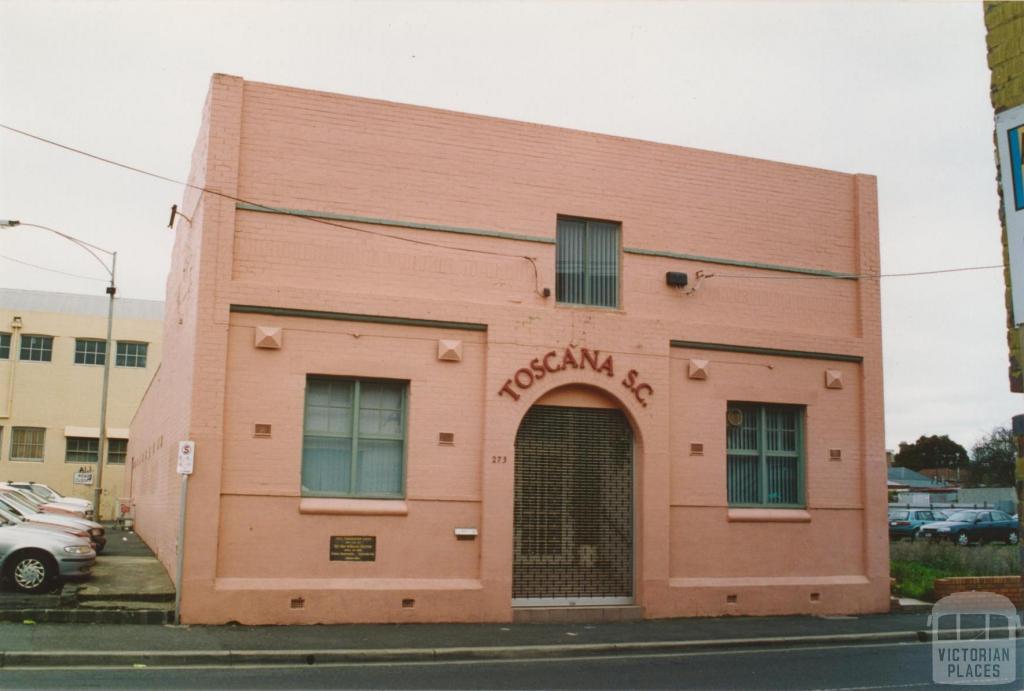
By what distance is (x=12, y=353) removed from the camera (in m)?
46.5

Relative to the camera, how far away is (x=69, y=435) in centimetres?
4634

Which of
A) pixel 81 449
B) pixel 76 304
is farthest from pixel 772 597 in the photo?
pixel 76 304

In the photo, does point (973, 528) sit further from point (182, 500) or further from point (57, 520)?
point (182, 500)

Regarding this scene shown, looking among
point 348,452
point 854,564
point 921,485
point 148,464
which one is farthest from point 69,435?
point 921,485

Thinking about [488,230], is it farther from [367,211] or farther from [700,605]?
[700,605]

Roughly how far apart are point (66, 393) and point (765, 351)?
39.0m

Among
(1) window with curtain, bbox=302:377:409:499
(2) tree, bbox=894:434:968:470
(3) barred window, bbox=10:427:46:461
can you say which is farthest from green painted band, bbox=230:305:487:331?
(2) tree, bbox=894:434:968:470

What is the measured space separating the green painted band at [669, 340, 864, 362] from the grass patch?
4.99 m

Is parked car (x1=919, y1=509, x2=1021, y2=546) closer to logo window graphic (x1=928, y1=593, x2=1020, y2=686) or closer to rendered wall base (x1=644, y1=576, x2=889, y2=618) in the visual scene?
logo window graphic (x1=928, y1=593, x2=1020, y2=686)

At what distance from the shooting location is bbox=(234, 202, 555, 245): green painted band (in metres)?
15.1

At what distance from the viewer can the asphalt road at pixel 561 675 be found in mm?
10477

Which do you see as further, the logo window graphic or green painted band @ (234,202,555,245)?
green painted band @ (234,202,555,245)

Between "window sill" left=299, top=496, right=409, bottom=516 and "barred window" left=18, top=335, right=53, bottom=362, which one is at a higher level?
"barred window" left=18, top=335, right=53, bottom=362

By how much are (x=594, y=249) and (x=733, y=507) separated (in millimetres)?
5189
